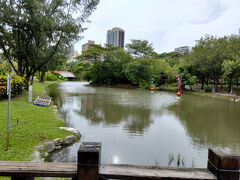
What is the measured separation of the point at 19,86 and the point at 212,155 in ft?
33.4

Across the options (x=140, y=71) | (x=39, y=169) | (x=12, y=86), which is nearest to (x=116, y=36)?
(x=140, y=71)

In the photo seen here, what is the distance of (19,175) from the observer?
3.47ft

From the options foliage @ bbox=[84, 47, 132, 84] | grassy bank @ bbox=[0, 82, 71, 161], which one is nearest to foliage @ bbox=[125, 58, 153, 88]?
foliage @ bbox=[84, 47, 132, 84]

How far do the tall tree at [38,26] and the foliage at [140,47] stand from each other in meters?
15.4

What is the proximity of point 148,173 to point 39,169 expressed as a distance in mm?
625

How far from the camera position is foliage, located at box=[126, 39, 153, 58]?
2592cm

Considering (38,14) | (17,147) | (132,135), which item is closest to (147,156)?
(132,135)

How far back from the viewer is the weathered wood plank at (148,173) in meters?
1.03

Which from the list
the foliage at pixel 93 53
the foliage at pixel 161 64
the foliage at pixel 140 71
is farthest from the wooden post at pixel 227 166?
the foliage at pixel 93 53

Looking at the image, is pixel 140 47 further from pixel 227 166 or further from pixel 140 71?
pixel 227 166

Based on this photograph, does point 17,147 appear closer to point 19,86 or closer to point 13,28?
point 19,86

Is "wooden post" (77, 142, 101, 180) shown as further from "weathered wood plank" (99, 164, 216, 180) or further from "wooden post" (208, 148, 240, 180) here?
"wooden post" (208, 148, 240, 180)

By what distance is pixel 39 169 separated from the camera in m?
1.05

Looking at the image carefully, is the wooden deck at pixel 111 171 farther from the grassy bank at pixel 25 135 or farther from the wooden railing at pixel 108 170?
the grassy bank at pixel 25 135
